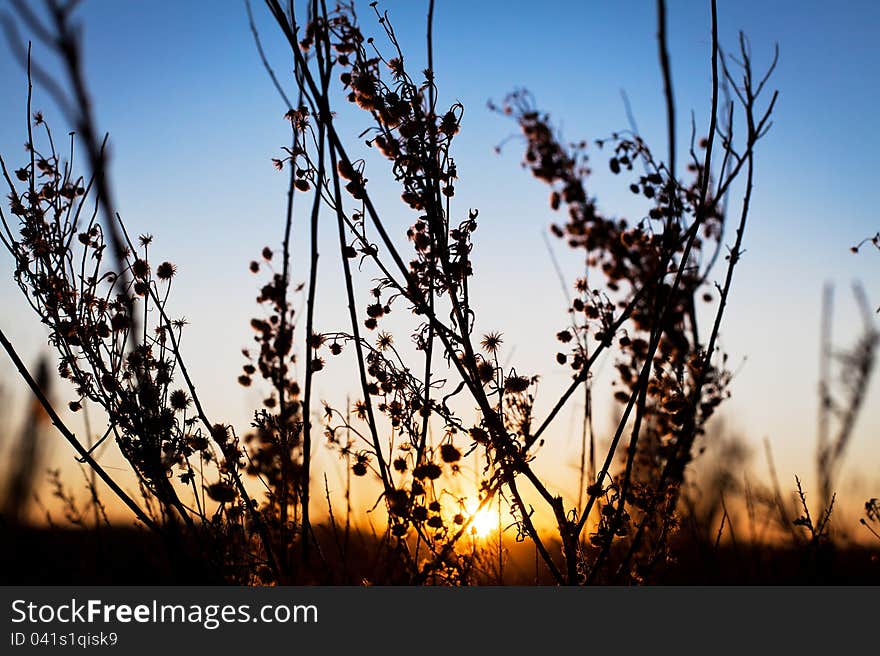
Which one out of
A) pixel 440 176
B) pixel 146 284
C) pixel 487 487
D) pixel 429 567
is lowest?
pixel 429 567

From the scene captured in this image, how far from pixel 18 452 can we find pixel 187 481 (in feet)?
8.93

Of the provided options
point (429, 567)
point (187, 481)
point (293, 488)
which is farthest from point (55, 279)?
point (429, 567)

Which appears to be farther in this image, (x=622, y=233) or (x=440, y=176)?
(x=622, y=233)

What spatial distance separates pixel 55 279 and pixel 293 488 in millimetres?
1402

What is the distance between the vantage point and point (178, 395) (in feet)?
9.66

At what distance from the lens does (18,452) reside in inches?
189

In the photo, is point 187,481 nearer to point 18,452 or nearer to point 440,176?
point 440,176
